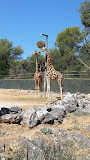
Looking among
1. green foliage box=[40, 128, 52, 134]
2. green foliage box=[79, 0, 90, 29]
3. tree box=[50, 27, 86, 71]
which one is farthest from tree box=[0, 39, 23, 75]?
green foliage box=[40, 128, 52, 134]

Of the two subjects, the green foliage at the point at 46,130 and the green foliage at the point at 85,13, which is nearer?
the green foliage at the point at 46,130

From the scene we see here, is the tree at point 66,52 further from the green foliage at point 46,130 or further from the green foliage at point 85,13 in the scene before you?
the green foliage at point 46,130

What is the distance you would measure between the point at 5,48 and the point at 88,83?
24.3 m

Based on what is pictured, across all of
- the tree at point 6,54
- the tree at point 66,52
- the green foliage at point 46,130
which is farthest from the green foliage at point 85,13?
the tree at point 6,54

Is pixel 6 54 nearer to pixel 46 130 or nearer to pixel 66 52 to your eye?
pixel 66 52

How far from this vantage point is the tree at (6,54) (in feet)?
113

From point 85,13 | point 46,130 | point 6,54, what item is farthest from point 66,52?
point 46,130

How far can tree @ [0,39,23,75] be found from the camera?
34459 mm

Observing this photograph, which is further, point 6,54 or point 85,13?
point 6,54

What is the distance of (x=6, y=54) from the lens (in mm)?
35875

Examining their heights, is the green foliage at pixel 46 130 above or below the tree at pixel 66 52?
below

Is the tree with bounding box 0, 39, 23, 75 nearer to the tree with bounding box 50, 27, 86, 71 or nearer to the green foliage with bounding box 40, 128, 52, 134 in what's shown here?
the tree with bounding box 50, 27, 86, 71

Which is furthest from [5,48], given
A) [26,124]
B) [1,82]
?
[26,124]

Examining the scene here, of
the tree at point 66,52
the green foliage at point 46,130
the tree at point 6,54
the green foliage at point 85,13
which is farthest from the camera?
the tree at point 6,54
